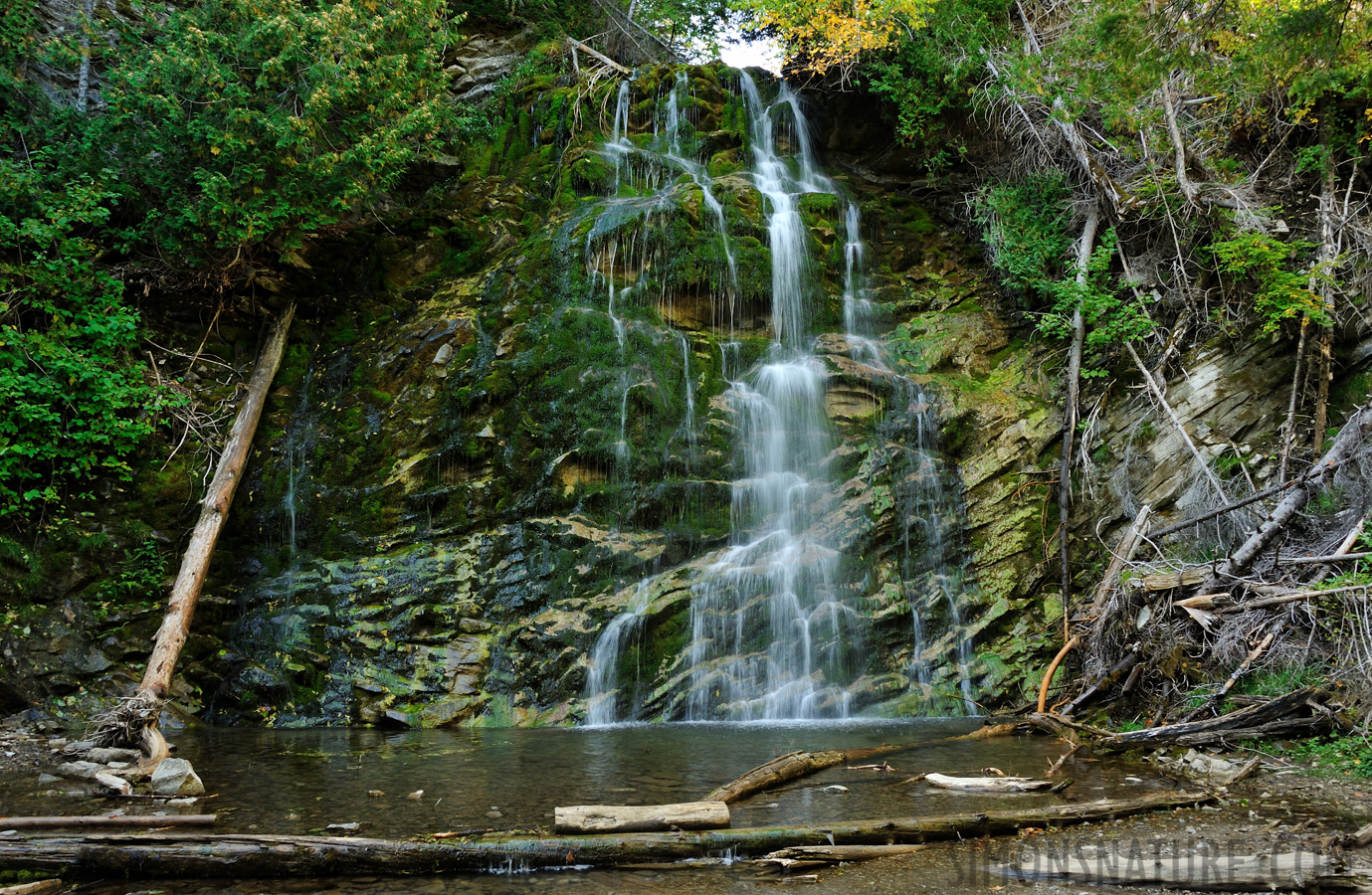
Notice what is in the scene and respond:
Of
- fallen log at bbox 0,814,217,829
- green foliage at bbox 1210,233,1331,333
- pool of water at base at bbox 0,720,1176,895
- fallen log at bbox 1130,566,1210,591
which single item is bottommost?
pool of water at base at bbox 0,720,1176,895

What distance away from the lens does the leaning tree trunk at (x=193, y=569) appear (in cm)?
656

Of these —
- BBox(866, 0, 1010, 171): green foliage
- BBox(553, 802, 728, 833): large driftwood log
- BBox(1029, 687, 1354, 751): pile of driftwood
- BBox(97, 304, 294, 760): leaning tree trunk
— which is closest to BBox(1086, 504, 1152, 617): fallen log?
BBox(1029, 687, 1354, 751): pile of driftwood

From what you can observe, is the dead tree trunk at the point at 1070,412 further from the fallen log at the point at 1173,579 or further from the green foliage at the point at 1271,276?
the green foliage at the point at 1271,276

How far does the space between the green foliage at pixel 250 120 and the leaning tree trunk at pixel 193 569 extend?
6.03 feet

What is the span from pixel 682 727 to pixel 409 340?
7.42 m

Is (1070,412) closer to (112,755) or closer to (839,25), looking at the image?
(839,25)

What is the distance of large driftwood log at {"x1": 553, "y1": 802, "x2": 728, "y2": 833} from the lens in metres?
4.09

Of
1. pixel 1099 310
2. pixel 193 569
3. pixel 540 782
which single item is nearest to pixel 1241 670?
pixel 1099 310

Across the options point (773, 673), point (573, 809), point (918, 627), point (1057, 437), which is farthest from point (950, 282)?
point (573, 809)

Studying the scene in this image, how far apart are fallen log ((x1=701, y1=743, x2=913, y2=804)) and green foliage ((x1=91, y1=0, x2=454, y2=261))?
9761mm

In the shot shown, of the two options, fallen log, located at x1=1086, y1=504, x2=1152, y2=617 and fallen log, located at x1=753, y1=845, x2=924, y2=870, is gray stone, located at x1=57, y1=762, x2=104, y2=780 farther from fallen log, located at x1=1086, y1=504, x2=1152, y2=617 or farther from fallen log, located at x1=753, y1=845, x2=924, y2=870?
fallen log, located at x1=1086, y1=504, x2=1152, y2=617

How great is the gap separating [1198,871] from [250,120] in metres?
12.5

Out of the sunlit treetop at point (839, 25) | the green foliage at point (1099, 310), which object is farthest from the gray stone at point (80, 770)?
the sunlit treetop at point (839, 25)

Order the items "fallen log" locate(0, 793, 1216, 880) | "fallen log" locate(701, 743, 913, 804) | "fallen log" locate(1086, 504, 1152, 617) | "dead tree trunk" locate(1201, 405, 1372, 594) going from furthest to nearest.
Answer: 1. "fallen log" locate(1086, 504, 1152, 617)
2. "dead tree trunk" locate(1201, 405, 1372, 594)
3. "fallen log" locate(701, 743, 913, 804)
4. "fallen log" locate(0, 793, 1216, 880)
